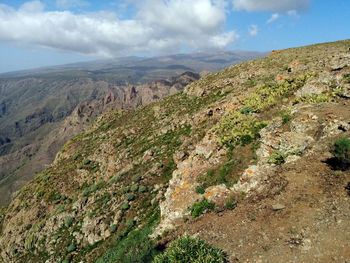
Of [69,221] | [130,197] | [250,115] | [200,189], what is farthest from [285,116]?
[69,221]

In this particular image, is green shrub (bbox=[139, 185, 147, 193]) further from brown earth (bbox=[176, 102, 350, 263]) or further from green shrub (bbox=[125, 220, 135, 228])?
brown earth (bbox=[176, 102, 350, 263])

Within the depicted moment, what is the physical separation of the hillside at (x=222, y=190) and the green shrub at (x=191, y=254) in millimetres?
1387

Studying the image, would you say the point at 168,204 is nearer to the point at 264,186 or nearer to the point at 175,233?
the point at 175,233

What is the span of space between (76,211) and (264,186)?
2750cm

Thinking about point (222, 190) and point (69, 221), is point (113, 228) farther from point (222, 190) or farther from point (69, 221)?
point (222, 190)

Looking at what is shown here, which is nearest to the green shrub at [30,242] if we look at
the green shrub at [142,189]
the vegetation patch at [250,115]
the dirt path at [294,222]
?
the green shrub at [142,189]

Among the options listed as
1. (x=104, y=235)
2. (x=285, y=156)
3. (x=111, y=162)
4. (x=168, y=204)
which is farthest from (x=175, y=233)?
(x=111, y=162)

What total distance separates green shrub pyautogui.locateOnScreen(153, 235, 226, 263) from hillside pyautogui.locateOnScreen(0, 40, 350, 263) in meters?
1.39

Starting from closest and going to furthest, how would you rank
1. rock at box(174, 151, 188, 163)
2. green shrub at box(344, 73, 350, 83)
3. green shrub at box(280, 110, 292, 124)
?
green shrub at box(280, 110, 292, 124) < green shrub at box(344, 73, 350, 83) < rock at box(174, 151, 188, 163)

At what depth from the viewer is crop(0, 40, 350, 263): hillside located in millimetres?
11117

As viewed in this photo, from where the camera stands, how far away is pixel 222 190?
1584 cm

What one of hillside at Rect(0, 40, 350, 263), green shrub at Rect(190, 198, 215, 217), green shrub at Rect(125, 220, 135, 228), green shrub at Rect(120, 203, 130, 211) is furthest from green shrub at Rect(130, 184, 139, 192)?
green shrub at Rect(190, 198, 215, 217)

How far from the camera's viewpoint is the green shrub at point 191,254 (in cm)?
957

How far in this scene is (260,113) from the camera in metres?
22.8
